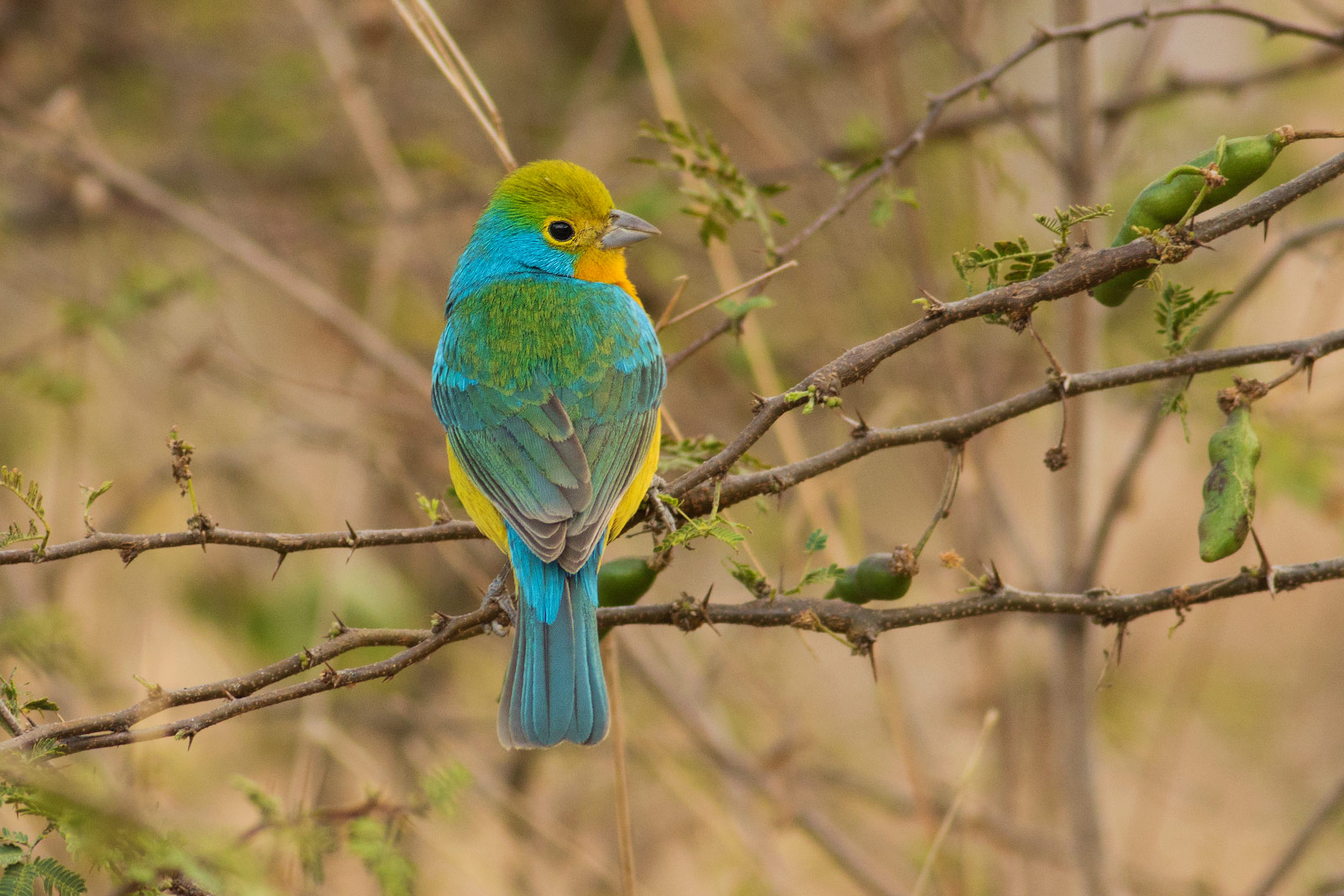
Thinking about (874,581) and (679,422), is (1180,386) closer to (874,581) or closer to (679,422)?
(874,581)

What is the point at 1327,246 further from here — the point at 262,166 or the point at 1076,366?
the point at 262,166

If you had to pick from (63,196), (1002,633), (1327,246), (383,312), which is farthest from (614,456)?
(1327,246)

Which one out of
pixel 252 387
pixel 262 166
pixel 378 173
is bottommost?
pixel 252 387

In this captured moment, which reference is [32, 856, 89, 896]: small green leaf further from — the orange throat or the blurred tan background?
the orange throat

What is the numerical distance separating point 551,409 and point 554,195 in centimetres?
96

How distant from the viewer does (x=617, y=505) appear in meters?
2.98

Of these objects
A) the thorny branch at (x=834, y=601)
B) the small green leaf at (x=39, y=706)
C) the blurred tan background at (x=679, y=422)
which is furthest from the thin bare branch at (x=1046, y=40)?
the small green leaf at (x=39, y=706)

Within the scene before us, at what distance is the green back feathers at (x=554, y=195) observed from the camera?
3.96m

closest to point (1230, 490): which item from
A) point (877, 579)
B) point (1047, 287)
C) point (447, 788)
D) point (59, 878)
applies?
point (1047, 287)

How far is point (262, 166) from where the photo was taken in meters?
6.61

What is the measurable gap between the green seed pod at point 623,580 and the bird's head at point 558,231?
4.65 feet

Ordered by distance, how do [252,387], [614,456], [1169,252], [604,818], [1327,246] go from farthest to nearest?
[1327,246], [604,818], [252,387], [614,456], [1169,252]

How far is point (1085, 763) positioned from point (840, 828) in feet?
7.23

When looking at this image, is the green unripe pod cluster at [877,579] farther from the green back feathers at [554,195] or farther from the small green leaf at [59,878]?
the green back feathers at [554,195]
